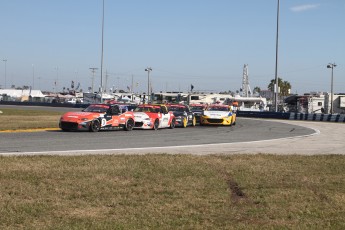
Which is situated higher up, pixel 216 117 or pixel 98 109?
pixel 98 109

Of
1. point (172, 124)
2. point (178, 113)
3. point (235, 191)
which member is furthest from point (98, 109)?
point (235, 191)

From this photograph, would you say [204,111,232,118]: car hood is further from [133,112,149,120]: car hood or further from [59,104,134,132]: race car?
[59,104,134,132]: race car

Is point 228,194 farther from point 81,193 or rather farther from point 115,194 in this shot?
point 81,193

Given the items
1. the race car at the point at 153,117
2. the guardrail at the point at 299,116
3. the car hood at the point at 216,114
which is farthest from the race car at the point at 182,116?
the guardrail at the point at 299,116

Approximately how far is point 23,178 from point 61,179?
608mm

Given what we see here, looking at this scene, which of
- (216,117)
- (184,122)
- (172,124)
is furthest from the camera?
(216,117)

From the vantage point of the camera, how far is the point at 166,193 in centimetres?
754

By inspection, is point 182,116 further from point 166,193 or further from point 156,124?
point 166,193

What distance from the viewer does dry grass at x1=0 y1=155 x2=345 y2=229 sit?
590cm

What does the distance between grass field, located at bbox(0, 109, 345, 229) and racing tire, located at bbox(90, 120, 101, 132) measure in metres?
10.4

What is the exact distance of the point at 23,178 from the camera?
27.6 ft

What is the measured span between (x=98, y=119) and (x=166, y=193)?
14.9m

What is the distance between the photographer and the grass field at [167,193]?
232 inches

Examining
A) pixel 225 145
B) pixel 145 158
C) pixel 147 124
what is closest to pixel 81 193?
pixel 145 158
